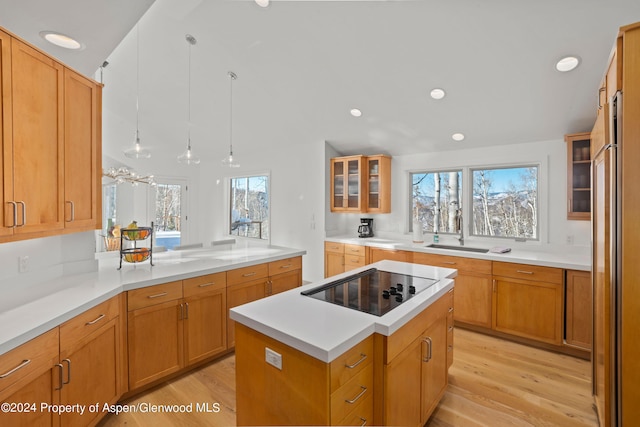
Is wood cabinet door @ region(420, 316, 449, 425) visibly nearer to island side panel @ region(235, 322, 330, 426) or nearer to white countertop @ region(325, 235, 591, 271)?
island side panel @ region(235, 322, 330, 426)

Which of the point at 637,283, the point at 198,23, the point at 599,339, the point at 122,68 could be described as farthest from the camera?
the point at 122,68

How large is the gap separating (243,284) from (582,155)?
3.62 meters

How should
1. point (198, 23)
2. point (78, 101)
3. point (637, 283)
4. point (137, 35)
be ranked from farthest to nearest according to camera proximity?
point (137, 35)
point (198, 23)
point (78, 101)
point (637, 283)

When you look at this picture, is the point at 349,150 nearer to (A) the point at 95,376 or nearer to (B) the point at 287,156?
(B) the point at 287,156

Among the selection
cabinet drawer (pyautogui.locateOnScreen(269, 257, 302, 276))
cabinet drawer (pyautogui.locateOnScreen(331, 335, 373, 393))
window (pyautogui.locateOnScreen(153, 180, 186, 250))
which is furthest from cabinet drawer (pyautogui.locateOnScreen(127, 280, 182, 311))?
window (pyautogui.locateOnScreen(153, 180, 186, 250))

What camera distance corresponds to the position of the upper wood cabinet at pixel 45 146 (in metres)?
1.47

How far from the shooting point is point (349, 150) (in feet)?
16.0

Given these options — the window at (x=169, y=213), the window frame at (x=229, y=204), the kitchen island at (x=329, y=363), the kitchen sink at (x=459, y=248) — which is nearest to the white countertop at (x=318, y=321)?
the kitchen island at (x=329, y=363)

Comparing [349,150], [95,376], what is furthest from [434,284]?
[349,150]

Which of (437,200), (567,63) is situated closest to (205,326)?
(437,200)

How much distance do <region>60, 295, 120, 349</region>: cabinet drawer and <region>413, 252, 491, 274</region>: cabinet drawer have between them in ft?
10.2

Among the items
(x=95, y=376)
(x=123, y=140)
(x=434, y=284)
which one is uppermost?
(x=123, y=140)

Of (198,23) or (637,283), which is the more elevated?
(198,23)

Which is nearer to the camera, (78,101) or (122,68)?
(78,101)
